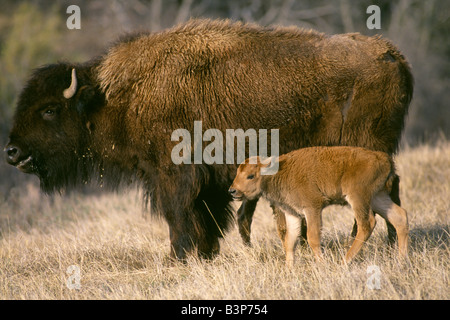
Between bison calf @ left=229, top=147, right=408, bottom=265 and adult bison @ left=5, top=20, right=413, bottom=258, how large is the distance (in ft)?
1.40

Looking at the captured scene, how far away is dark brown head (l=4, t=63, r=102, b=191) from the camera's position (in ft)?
20.7

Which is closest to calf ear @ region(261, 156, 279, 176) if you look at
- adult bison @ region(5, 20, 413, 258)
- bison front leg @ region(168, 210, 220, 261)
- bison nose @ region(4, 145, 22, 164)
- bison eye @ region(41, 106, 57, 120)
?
adult bison @ region(5, 20, 413, 258)

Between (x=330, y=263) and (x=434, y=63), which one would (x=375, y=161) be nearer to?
(x=330, y=263)

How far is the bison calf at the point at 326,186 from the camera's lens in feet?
18.4

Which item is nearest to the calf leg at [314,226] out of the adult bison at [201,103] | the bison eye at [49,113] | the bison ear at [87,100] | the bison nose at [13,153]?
the adult bison at [201,103]

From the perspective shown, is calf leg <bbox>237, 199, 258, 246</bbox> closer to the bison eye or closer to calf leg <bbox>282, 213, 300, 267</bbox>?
calf leg <bbox>282, 213, 300, 267</bbox>

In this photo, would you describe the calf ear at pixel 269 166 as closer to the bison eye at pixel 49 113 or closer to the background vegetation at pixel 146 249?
the background vegetation at pixel 146 249

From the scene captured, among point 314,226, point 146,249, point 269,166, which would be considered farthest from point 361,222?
point 146,249

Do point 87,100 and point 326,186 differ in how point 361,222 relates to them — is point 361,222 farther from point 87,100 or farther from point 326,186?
point 87,100

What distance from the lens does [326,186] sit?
18.7 feet

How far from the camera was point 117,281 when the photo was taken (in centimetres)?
588

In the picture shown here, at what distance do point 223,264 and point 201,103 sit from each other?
1.63 meters

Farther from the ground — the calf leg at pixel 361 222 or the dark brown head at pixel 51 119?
the dark brown head at pixel 51 119
